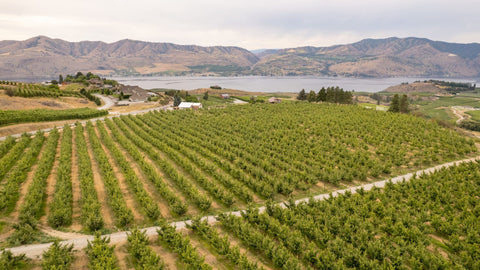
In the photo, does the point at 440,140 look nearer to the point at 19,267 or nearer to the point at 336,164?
the point at 336,164

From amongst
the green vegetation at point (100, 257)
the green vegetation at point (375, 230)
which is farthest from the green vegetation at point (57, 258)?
the green vegetation at point (375, 230)

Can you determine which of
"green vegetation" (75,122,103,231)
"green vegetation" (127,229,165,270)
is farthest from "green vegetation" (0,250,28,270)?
"green vegetation" (127,229,165,270)

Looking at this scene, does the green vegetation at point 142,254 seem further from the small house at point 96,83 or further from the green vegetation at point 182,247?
the small house at point 96,83

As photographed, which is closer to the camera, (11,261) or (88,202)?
(11,261)

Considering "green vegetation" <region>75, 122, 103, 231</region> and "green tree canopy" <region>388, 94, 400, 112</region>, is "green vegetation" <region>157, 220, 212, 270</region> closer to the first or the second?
"green vegetation" <region>75, 122, 103, 231</region>

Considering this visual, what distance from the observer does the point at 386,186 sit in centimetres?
2633

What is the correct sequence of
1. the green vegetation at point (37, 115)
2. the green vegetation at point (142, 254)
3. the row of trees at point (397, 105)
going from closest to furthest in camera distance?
the green vegetation at point (142, 254) < the green vegetation at point (37, 115) < the row of trees at point (397, 105)

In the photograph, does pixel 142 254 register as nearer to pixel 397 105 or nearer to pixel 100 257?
pixel 100 257

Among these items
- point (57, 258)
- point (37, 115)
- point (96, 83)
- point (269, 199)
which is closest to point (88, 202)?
point (57, 258)

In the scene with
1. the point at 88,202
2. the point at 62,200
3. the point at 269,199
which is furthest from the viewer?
the point at 269,199

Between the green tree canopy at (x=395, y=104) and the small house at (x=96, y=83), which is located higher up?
the small house at (x=96, y=83)

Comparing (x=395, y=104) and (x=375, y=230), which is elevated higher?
(x=395, y=104)

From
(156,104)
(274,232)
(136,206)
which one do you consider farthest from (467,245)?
(156,104)

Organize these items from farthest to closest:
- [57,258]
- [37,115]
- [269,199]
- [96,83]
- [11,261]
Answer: [96,83] < [37,115] < [269,199] < [57,258] < [11,261]
